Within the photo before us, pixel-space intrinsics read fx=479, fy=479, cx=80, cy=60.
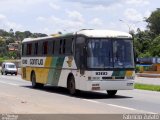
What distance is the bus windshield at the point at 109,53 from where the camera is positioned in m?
21.4

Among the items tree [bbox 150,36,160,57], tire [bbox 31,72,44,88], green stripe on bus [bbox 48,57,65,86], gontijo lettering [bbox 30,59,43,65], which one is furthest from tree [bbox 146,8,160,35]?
green stripe on bus [bbox 48,57,65,86]

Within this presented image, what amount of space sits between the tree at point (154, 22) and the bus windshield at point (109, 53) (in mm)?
112342

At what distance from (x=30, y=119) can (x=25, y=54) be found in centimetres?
1944

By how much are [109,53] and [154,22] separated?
4527 inches

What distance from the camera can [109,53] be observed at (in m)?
21.5

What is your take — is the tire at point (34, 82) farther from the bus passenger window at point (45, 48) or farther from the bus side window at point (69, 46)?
the bus side window at point (69, 46)

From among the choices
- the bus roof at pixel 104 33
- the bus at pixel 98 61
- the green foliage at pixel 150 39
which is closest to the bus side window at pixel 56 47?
the bus at pixel 98 61

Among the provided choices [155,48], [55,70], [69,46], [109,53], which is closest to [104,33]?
[109,53]

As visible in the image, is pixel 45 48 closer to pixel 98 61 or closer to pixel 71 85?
pixel 71 85

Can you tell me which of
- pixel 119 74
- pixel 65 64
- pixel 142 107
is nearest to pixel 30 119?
pixel 142 107

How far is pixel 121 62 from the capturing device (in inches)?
858

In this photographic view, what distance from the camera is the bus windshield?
21.4 meters

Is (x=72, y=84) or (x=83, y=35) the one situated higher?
(x=83, y=35)

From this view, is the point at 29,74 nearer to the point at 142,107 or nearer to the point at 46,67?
the point at 46,67
